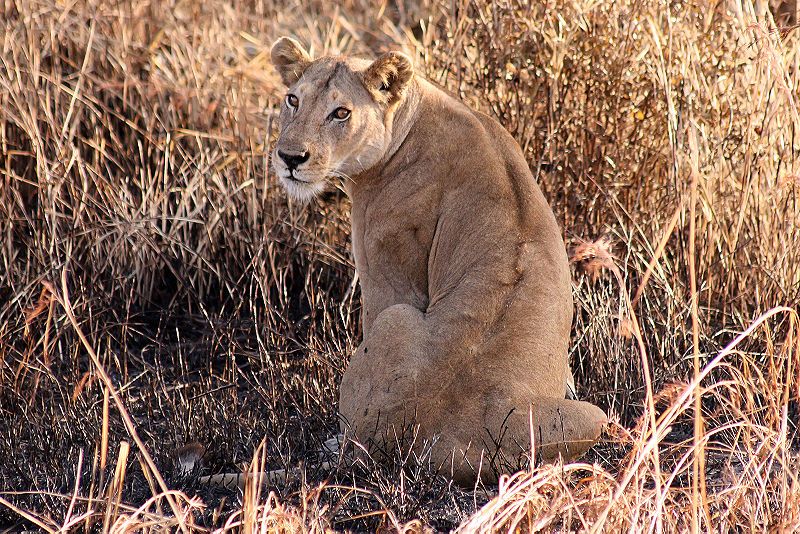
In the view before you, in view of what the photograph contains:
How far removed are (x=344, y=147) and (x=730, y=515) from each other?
1.97 m

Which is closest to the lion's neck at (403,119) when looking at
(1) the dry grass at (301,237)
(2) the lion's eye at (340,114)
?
(2) the lion's eye at (340,114)

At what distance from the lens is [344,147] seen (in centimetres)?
422

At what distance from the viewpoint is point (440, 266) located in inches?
160

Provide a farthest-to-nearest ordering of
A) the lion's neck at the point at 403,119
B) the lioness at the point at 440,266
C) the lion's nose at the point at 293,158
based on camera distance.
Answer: the lion's neck at the point at 403,119, the lion's nose at the point at 293,158, the lioness at the point at 440,266

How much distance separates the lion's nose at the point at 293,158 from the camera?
4117 millimetres

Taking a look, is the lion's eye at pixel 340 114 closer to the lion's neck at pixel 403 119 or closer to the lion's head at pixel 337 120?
the lion's head at pixel 337 120

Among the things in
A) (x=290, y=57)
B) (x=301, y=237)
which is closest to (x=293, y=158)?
(x=290, y=57)

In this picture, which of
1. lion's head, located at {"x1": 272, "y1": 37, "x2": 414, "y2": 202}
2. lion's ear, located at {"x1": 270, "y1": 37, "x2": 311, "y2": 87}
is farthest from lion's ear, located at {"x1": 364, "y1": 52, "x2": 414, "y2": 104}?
lion's ear, located at {"x1": 270, "y1": 37, "x2": 311, "y2": 87}

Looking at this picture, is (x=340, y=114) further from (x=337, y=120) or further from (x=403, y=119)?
(x=403, y=119)

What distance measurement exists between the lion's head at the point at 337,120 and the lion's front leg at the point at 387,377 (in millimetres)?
669

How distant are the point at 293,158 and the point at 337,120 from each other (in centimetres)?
24

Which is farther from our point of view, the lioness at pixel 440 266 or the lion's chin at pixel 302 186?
the lion's chin at pixel 302 186

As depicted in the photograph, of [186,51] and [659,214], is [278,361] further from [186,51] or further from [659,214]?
[186,51]

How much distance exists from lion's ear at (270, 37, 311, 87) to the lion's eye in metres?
0.39
